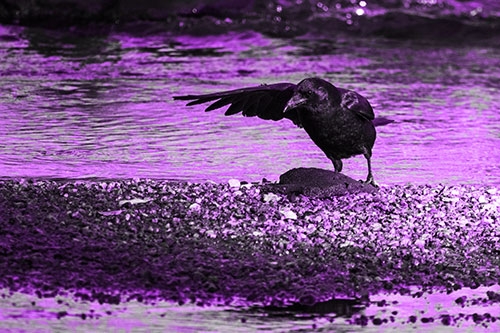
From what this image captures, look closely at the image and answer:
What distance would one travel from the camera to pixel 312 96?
7727 mm

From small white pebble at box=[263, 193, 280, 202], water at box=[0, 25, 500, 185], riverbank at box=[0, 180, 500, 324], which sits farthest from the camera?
water at box=[0, 25, 500, 185]

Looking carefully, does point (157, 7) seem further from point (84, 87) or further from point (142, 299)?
point (142, 299)

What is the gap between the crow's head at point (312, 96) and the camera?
7.68 meters

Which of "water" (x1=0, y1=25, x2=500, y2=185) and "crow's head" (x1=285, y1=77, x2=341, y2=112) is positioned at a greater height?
"crow's head" (x1=285, y1=77, x2=341, y2=112)

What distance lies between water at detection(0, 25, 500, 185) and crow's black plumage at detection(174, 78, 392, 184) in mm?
650

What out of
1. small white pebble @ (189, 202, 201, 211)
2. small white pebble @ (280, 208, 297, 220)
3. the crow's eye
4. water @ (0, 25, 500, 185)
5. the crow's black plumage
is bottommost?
water @ (0, 25, 500, 185)

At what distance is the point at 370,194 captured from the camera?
786 centimetres

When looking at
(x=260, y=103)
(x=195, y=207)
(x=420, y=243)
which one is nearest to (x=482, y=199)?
(x=420, y=243)

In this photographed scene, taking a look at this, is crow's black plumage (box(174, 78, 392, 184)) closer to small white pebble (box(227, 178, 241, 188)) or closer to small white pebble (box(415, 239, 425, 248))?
small white pebble (box(227, 178, 241, 188))

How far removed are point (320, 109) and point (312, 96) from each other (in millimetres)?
133

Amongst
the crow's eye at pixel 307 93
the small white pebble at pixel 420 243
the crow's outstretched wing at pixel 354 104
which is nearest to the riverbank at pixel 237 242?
the small white pebble at pixel 420 243

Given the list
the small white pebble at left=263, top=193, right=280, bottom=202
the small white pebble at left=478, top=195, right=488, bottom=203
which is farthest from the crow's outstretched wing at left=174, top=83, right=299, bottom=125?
the small white pebble at left=478, top=195, right=488, bottom=203

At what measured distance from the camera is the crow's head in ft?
25.2

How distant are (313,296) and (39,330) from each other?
59.0 inches
